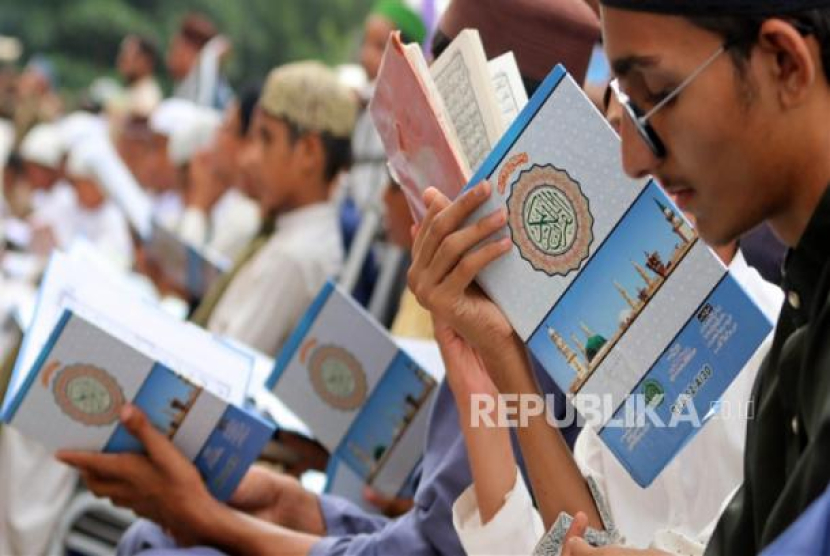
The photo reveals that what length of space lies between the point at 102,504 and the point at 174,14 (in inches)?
679

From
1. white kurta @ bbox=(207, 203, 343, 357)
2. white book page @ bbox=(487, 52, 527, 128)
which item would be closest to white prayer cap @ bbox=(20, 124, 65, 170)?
white kurta @ bbox=(207, 203, 343, 357)

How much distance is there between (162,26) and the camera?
20297mm

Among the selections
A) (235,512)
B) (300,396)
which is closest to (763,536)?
(235,512)

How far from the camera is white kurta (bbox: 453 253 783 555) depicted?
212 cm

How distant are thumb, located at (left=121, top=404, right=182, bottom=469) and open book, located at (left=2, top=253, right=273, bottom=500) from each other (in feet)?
0.04

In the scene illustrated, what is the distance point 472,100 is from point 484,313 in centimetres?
28

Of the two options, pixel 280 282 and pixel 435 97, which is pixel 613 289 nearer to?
pixel 435 97

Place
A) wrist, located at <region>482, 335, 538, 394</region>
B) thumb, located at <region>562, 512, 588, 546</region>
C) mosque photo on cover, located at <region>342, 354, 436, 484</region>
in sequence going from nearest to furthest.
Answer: thumb, located at <region>562, 512, 588, 546</region> < wrist, located at <region>482, 335, 538, 394</region> < mosque photo on cover, located at <region>342, 354, 436, 484</region>

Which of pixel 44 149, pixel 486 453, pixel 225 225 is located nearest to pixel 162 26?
pixel 44 149

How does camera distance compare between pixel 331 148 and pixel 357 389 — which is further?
pixel 331 148

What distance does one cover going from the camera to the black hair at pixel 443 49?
8.74 feet

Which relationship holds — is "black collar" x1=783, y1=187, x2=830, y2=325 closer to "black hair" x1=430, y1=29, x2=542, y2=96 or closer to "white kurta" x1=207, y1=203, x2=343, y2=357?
"black hair" x1=430, y1=29, x2=542, y2=96

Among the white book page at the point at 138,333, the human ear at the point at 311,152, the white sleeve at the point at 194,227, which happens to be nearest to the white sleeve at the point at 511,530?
the white book page at the point at 138,333

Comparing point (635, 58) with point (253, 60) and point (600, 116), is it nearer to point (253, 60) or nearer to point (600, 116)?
point (600, 116)
